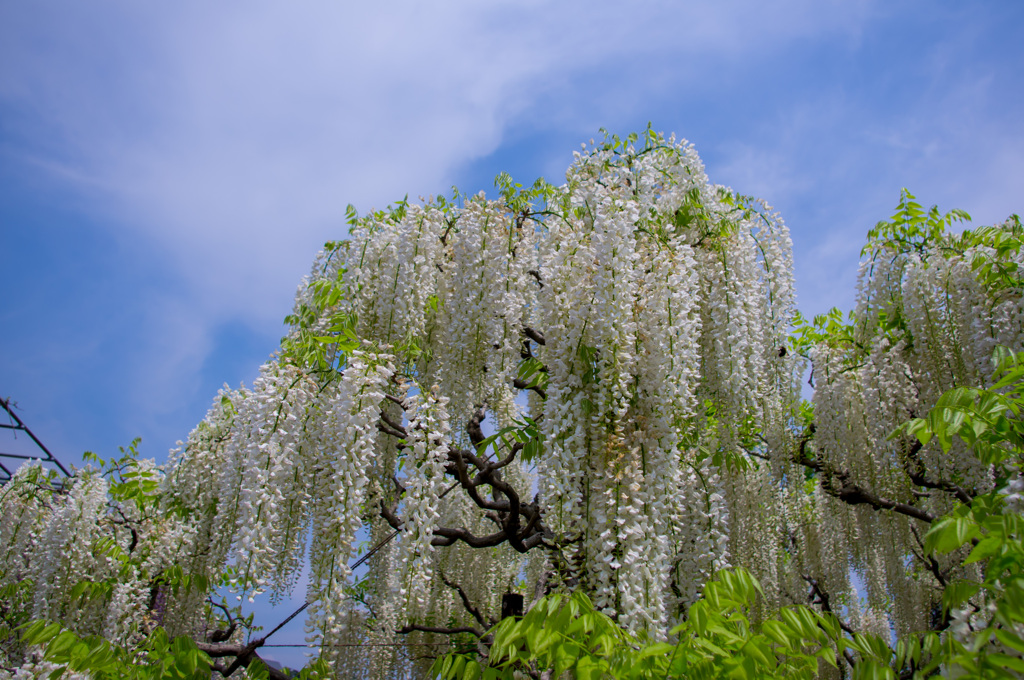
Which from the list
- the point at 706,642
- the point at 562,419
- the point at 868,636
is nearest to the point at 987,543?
the point at 868,636

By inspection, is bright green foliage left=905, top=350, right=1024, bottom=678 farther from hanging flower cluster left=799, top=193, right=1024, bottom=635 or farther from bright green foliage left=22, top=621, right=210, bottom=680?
bright green foliage left=22, top=621, right=210, bottom=680

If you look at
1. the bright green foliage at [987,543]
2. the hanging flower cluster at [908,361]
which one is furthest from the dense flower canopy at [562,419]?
the bright green foliage at [987,543]

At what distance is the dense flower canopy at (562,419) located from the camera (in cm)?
360

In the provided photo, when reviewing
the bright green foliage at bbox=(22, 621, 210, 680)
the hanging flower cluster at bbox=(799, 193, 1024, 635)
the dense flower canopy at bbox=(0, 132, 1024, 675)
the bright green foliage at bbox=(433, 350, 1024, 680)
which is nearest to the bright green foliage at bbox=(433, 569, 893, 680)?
the bright green foliage at bbox=(433, 350, 1024, 680)

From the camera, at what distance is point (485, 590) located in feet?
24.1

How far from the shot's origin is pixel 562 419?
3635mm

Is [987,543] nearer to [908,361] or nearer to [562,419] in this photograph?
[562,419]

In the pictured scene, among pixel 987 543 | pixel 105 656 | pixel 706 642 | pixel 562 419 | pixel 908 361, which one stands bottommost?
pixel 105 656

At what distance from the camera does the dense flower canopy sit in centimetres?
360

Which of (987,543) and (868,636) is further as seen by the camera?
(868,636)

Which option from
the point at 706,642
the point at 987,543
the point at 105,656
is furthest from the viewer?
the point at 105,656

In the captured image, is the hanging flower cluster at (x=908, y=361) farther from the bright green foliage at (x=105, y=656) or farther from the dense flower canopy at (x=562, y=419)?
the bright green foliage at (x=105, y=656)

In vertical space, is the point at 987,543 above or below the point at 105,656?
above

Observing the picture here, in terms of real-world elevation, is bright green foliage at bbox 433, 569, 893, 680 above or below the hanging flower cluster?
below
